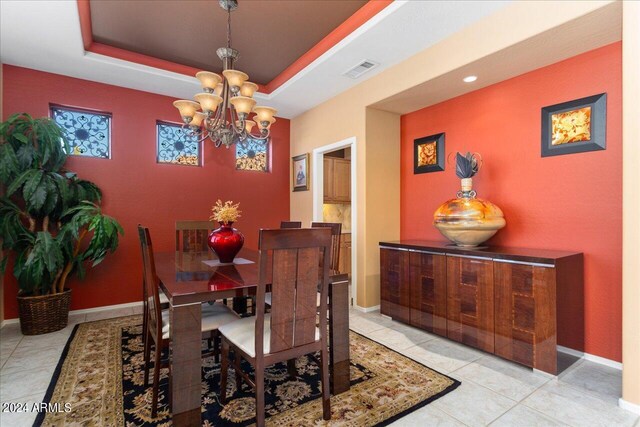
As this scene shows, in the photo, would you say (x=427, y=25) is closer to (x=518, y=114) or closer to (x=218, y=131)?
(x=518, y=114)

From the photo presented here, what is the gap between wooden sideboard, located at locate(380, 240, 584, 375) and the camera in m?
2.24

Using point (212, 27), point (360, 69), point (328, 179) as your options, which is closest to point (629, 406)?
point (360, 69)

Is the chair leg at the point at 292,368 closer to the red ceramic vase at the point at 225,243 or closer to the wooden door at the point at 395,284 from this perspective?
the red ceramic vase at the point at 225,243

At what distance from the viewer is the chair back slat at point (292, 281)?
156 cm

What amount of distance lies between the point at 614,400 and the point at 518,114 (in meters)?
2.38

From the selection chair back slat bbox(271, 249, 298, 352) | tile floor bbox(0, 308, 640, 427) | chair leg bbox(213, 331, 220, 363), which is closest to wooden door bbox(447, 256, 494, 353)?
tile floor bbox(0, 308, 640, 427)

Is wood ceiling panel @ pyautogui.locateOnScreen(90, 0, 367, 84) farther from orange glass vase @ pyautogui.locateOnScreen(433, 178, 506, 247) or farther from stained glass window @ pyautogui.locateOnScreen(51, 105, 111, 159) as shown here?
orange glass vase @ pyautogui.locateOnScreen(433, 178, 506, 247)

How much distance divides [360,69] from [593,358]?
3.45m

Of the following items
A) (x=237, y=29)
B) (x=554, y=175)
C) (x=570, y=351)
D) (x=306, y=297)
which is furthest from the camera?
(x=237, y=29)

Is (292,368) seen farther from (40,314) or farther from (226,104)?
(40,314)

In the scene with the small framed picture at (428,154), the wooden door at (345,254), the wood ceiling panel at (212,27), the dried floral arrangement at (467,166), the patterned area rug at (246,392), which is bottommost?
the patterned area rug at (246,392)

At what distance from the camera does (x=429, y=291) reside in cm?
304

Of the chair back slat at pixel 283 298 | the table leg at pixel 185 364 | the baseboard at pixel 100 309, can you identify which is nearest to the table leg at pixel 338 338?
the chair back slat at pixel 283 298

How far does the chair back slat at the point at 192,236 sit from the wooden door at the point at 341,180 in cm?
243
